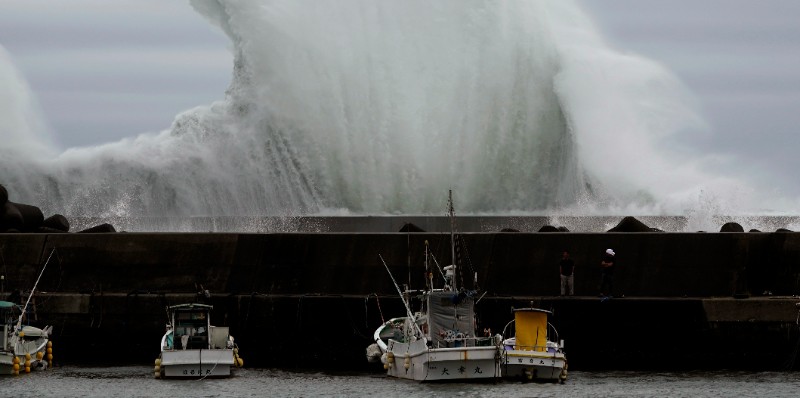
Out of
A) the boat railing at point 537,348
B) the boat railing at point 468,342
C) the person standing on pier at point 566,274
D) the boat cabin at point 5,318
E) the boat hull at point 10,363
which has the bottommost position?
the boat hull at point 10,363

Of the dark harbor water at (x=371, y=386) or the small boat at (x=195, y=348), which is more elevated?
the small boat at (x=195, y=348)

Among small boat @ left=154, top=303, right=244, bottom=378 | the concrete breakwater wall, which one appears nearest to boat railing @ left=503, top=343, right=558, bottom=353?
the concrete breakwater wall

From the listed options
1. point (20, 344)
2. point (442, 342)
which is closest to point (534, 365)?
point (442, 342)

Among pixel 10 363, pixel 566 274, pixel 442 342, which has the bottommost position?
pixel 10 363

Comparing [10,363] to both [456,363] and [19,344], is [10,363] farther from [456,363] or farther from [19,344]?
[456,363]

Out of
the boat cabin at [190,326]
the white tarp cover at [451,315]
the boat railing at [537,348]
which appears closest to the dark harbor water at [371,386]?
the boat railing at [537,348]

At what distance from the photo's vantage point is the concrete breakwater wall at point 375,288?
102ft

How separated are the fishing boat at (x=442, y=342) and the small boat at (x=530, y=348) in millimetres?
521

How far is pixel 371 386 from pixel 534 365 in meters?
2.90

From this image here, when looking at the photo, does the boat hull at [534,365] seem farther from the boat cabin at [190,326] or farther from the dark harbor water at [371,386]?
the boat cabin at [190,326]

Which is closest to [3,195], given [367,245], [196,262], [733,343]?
[196,262]

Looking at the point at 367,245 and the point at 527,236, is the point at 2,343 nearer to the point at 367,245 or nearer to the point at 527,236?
the point at 367,245

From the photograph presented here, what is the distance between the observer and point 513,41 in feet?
164

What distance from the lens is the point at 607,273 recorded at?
31.4 metres
